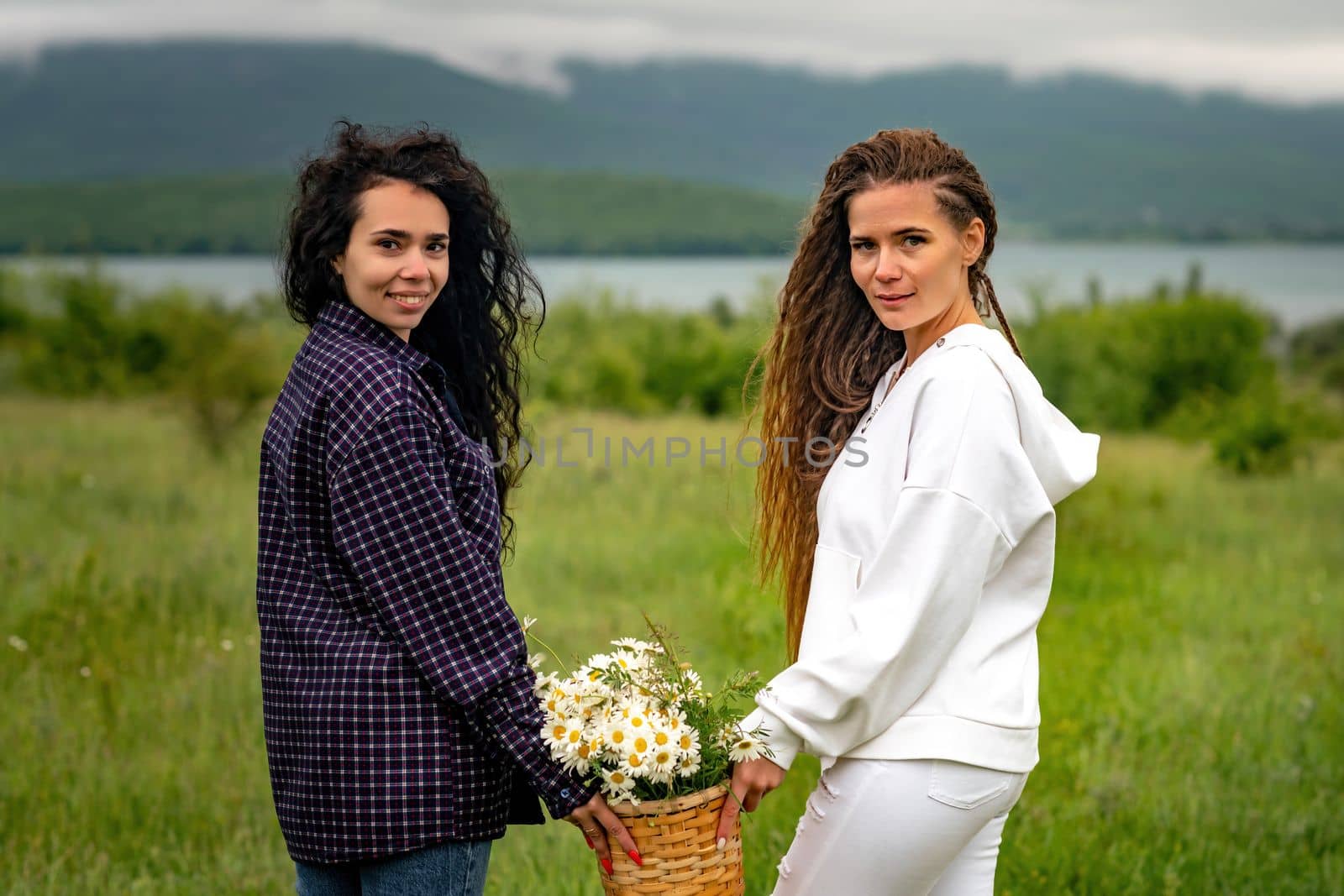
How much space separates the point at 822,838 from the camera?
231 centimetres

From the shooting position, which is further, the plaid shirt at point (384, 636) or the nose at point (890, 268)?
the nose at point (890, 268)

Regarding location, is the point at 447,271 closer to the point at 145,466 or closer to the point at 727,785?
the point at 727,785

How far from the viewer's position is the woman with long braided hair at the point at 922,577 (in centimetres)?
217

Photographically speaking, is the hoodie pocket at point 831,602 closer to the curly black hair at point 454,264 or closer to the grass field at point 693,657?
the grass field at point 693,657

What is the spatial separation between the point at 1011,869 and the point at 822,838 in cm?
227

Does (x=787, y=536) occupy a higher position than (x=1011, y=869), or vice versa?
(x=787, y=536)

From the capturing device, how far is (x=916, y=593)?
7.04ft

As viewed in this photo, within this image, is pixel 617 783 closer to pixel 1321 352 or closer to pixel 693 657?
pixel 693 657

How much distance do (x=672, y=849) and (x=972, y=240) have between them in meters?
1.38

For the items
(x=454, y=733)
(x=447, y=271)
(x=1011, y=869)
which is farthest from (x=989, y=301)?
(x=1011, y=869)

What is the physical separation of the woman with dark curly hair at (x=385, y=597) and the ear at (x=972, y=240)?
1080 mm

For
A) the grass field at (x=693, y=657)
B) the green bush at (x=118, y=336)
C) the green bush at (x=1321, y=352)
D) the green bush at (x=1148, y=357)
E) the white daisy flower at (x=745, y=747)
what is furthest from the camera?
the green bush at (x=1321, y=352)

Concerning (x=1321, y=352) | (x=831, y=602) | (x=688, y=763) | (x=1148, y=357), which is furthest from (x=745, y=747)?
(x=1321, y=352)

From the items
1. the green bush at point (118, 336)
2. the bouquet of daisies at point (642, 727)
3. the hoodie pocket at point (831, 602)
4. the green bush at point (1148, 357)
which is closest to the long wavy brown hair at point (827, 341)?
the hoodie pocket at point (831, 602)
